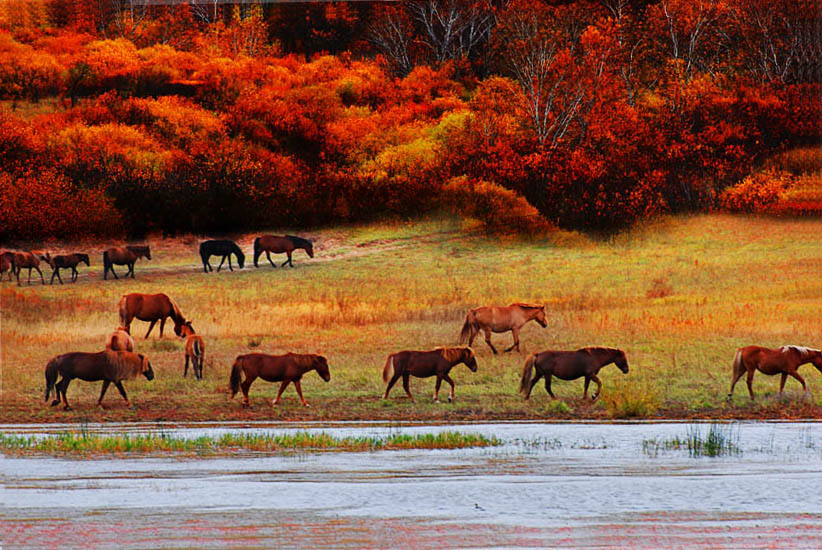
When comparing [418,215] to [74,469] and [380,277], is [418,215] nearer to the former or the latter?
[380,277]

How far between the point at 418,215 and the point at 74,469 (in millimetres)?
4856

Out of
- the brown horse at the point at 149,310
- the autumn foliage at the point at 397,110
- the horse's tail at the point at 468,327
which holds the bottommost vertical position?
the horse's tail at the point at 468,327

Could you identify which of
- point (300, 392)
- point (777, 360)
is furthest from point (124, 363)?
point (777, 360)

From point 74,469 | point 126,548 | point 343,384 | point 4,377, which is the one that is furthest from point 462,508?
point 4,377

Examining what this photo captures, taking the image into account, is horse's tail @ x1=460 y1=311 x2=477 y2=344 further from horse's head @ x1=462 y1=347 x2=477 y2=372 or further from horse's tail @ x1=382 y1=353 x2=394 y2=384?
horse's tail @ x1=382 y1=353 x2=394 y2=384

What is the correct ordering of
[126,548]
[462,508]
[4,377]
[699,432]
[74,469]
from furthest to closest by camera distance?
[4,377] → [699,432] → [74,469] → [462,508] → [126,548]

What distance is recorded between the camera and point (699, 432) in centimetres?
988

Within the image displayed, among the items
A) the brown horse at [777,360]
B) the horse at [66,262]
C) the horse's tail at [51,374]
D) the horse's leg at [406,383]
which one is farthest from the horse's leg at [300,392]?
the brown horse at [777,360]

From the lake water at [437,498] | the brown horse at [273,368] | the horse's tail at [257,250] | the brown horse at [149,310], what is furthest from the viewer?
the horse's tail at [257,250]

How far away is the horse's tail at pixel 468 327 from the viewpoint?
11.4m

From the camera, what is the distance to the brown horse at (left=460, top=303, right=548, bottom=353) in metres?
11.4

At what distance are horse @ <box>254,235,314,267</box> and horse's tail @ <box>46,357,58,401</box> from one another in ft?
7.05

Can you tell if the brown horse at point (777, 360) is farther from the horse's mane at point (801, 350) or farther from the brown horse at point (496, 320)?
the brown horse at point (496, 320)

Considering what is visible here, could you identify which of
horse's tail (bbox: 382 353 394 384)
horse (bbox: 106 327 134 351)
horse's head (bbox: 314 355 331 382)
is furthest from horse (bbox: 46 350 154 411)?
horse's tail (bbox: 382 353 394 384)
